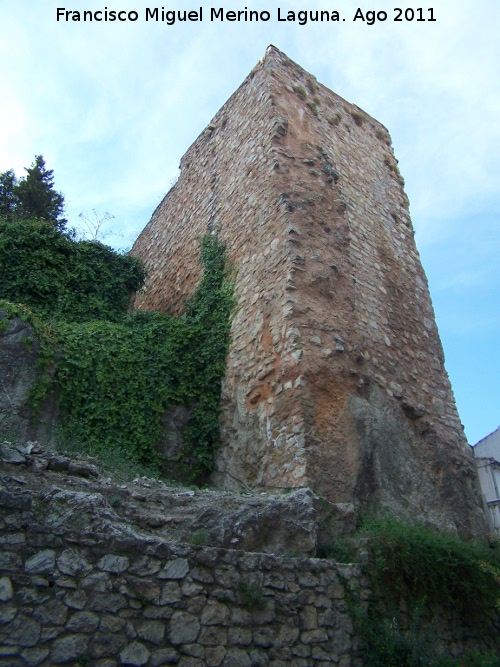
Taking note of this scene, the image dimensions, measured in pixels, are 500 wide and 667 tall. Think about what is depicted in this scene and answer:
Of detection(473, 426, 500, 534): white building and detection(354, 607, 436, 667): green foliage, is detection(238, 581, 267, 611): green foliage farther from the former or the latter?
detection(473, 426, 500, 534): white building

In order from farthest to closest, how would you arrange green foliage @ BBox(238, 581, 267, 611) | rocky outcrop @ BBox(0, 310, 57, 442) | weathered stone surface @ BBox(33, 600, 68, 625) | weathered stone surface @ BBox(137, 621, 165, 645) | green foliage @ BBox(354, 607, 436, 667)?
rocky outcrop @ BBox(0, 310, 57, 442) → green foliage @ BBox(354, 607, 436, 667) → green foliage @ BBox(238, 581, 267, 611) → weathered stone surface @ BBox(137, 621, 165, 645) → weathered stone surface @ BBox(33, 600, 68, 625)

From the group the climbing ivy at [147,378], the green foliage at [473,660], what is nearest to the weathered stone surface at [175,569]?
the green foliage at [473,660]

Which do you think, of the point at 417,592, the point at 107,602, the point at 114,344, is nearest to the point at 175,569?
the point at 107,602

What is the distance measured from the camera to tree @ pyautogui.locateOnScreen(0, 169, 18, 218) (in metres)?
14.9

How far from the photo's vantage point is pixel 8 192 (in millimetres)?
15180

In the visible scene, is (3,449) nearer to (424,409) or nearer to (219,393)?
(219,393)

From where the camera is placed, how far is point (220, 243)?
30.8ft

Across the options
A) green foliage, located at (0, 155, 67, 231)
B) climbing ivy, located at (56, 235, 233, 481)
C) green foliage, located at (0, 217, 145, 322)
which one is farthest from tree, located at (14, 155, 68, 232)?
climbing ivy, located at (56, 235, 233, 481)

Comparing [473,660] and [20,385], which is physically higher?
[20,385]

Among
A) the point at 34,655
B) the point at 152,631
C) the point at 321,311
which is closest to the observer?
the point at 34,655

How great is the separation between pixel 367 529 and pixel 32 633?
126 inches

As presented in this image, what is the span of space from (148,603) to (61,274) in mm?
6839

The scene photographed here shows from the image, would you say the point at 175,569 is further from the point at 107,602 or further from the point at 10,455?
the point at 10,455

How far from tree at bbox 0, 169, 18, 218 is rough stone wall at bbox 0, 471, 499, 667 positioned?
12200 millimetres
